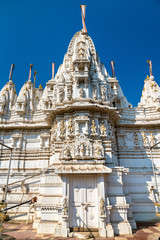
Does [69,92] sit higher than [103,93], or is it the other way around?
[69,92]

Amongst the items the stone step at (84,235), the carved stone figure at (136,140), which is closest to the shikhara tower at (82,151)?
the carved stone figure at (136,140)

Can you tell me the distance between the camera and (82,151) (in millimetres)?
11781

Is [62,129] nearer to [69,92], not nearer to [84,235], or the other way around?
[69,92]

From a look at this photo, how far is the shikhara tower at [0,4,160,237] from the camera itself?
9.96 m

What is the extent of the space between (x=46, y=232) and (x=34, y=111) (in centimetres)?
1354

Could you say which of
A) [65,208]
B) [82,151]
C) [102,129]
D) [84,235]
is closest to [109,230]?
[84,235]

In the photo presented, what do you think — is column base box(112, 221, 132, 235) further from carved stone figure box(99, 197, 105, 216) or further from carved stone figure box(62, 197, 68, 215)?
carved stone figure box(62, 197, 68, 215)

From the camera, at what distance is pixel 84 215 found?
31.9 ft

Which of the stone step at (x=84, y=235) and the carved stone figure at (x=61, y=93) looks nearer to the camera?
the stone step at (x=84, y=235)

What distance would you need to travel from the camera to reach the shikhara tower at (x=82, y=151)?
996 centimetres

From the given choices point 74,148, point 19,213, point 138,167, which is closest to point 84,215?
point 74,148

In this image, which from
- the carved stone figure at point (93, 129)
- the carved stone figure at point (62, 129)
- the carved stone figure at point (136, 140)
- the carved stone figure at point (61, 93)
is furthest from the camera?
the carved stone figure at point (136, 140)

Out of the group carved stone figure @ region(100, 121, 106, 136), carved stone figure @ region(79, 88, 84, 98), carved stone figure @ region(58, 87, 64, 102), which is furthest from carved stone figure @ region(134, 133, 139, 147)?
carved stone figure @ region(58, 87, 64, 102)

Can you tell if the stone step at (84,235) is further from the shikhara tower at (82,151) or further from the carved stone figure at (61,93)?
the carved stone figure at (61,93)
